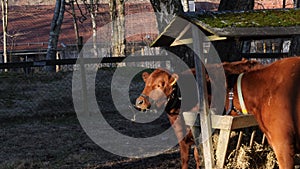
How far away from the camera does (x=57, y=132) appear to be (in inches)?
435

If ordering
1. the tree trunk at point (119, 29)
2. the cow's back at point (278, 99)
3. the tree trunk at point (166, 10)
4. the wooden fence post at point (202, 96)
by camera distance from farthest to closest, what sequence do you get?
the tree trunk at point (119, 29)
the tree trunk at point (166, 10)
the wooden fence post at point (202, 96)
the cow's back at point (278, 99)

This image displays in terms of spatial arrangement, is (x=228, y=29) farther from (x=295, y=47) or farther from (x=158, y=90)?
(x=295, y=47)

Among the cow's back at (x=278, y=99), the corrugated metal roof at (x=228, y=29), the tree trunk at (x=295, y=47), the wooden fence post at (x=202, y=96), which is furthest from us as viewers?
the tree trunk at (x=295, y=47)

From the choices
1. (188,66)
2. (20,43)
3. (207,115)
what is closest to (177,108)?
(207,115)

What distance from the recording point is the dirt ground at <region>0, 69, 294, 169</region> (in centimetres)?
806

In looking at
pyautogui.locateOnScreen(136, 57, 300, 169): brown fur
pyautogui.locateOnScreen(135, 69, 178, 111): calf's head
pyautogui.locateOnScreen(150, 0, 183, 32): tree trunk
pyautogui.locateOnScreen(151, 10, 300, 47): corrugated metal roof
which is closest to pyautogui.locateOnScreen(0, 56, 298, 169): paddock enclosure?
pyautogui.locateOnScreen(135, 69, 178, 111): calf's head

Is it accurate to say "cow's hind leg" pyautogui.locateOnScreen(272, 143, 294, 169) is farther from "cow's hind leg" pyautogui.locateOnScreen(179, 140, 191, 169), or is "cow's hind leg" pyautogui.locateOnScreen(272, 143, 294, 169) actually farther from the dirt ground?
"cow's hind leg" pyautogui.locateOnScreen(179, 140, 191, 169)

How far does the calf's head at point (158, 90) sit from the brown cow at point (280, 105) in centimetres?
138

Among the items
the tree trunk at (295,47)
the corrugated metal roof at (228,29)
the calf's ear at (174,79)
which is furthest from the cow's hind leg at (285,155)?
the tree trunk at (295,47)

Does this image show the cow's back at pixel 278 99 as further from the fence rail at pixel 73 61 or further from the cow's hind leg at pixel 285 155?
the fence rail at pixel 73 61

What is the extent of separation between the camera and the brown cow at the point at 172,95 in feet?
22.2

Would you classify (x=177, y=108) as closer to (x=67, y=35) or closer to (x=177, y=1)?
(x=177, y=1)

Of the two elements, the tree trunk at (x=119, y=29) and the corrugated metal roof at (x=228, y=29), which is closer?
the corrugated metal roof at (x=228, y=29)

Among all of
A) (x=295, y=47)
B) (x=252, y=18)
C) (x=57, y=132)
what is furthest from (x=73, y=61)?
(x=252, y=18)
